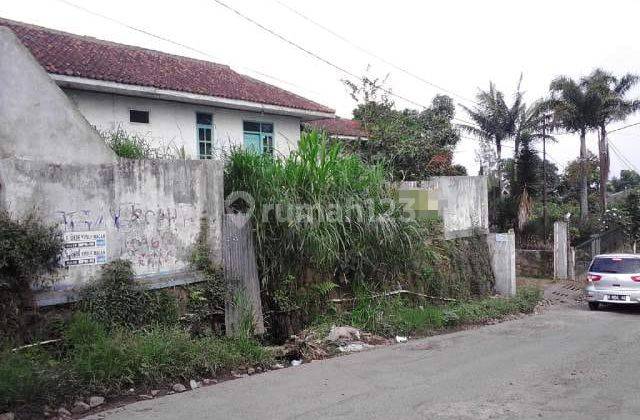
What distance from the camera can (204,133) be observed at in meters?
15.4

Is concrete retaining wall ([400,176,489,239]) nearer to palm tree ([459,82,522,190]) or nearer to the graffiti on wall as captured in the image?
the graffiti on wall

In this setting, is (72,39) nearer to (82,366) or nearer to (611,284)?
(82,366)

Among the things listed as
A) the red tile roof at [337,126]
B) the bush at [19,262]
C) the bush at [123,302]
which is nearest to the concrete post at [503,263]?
the red tile roof at [337,126]

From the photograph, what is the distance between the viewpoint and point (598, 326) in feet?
37.7

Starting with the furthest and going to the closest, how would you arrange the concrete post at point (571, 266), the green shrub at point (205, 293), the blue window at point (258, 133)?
the concrete post at point (571, 266) → the blue window at point (258, 133) → the green shrub at point (205, 293)

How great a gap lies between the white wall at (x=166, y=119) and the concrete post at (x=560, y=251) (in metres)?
10.7

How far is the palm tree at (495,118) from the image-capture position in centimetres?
2536

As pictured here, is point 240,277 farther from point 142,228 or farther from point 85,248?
point 85,248

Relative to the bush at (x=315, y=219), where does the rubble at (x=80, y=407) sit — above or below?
below

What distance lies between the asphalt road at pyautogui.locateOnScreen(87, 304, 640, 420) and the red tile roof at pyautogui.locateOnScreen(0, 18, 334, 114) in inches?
344

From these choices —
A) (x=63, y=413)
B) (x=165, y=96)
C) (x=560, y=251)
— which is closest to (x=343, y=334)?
(x=63, y=413)

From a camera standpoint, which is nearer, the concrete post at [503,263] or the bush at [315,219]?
the bush at [315,219]

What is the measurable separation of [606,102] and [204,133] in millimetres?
20458

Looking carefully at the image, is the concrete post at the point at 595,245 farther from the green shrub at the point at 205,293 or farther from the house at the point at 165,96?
the green shrub at the point at 205,293
